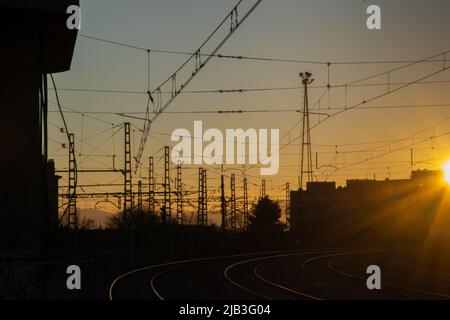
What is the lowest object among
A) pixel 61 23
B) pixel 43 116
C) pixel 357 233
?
pixel 357 233

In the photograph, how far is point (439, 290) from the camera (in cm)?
2978

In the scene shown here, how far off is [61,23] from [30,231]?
5177 millimetres

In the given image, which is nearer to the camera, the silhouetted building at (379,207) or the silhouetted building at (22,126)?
the silhouetted building at (22,126)

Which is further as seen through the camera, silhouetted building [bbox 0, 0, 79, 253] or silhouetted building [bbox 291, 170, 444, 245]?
silhouetted building [bbox 291, 170, 444, 245]

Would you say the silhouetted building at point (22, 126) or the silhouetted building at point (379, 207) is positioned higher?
the silhouetted building at point (22, 126)

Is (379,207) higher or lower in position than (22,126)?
lower

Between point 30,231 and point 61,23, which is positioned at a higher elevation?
point 61,23

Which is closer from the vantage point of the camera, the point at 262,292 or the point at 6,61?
the point at 6,61

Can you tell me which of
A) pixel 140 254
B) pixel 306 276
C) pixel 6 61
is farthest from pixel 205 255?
pixel 6 61

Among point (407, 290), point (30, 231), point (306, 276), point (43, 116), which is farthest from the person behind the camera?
point (306, 276)

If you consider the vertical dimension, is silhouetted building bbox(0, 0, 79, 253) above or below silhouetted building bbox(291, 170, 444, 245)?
above

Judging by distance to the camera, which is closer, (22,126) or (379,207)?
(22,126)

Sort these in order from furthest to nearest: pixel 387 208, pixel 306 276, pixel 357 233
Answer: pixel 387 208, pixel 357 233, pixel 306 276
